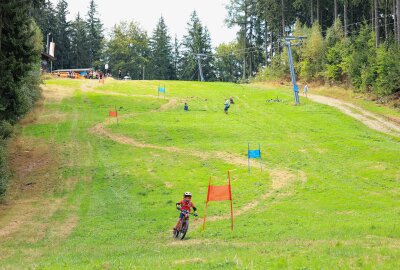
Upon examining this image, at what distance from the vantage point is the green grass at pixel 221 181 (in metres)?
14.7

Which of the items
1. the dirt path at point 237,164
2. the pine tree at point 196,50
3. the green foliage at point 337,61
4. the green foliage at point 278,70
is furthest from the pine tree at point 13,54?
the pine tree at point 196,50

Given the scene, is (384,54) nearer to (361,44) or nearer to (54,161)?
(361,44)

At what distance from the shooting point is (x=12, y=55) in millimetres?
29203

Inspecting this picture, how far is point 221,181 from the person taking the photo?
108 ft

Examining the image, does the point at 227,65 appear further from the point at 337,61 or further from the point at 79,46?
the point at 337,61

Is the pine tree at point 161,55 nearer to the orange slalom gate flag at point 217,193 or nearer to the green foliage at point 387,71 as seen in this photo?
the green foliage at point 387,71

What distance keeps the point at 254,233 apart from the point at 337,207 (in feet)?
25.0

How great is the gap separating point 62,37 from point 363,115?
9513 centimetres

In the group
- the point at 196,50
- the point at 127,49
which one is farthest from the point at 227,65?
the point at 127,49

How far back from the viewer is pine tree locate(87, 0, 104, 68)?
137250mm

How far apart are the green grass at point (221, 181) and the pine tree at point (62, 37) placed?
6683 centimetres

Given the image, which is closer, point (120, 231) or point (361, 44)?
point (120, 231)

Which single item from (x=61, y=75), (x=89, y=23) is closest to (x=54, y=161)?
(x=61, y=75)

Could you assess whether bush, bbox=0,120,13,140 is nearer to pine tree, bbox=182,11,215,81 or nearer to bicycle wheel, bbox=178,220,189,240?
bicycle wheel, bbox=178,220,189,240
